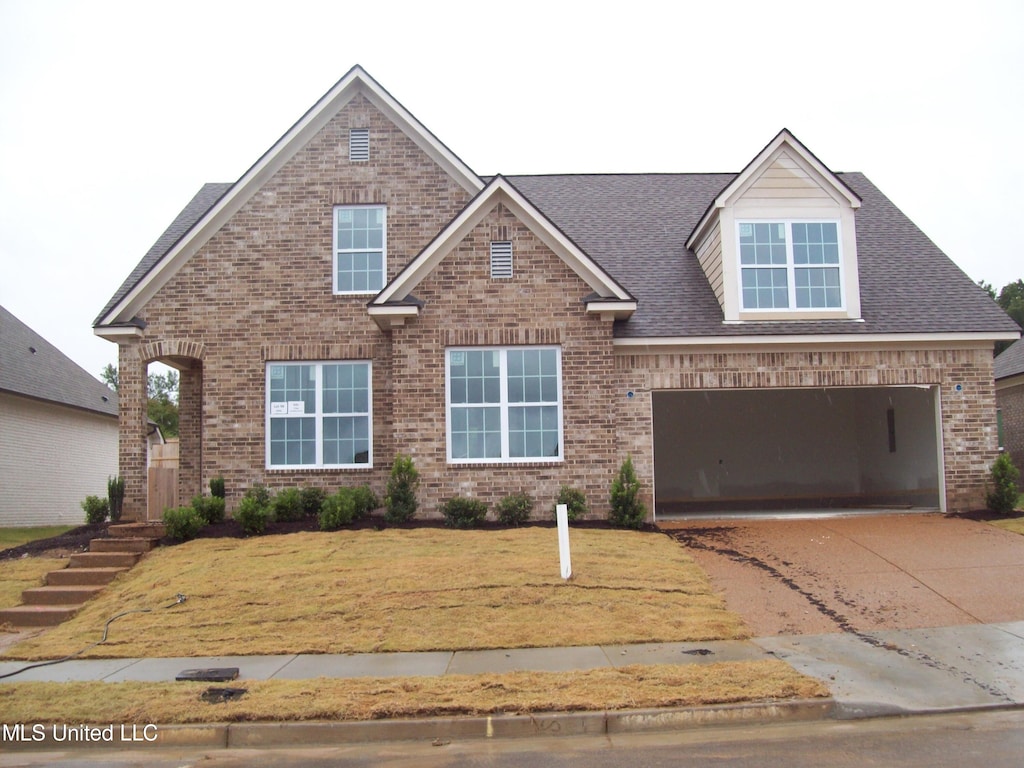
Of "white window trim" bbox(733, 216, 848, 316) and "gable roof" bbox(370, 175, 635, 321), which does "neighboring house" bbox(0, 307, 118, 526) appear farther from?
"white window trim" bbox(733, 216, 848, 316)

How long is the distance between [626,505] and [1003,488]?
6.91 meters

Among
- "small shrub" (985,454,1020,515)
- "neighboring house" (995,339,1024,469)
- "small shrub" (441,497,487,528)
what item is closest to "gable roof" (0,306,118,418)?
"small shrub" (441,497,487,528)

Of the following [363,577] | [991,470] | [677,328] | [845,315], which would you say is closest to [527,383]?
[677,328]

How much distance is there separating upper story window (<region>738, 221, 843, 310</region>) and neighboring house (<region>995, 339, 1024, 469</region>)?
43.7 ft

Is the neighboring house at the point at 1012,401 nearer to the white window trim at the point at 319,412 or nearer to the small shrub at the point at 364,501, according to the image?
the white window trim at the point at 319,412

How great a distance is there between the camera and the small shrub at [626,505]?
47.9 feet

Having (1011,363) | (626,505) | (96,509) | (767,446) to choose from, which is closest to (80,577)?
(96,509)

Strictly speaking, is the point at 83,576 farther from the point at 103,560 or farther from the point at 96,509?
the point at 96,509

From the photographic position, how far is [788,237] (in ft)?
54.7

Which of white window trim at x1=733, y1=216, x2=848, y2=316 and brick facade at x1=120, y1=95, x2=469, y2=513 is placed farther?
white window trim at x1=733, y1=216, x2=848, y2=316

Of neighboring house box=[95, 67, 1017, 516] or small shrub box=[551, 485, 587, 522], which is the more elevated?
neighboring house box=[95, 67, 1017, 516]

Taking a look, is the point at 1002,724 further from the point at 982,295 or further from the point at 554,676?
the point at 982,295

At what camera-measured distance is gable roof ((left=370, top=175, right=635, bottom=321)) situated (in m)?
15.0

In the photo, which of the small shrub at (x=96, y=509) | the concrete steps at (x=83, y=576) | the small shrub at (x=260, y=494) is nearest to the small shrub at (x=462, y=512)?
the small shrub at (x=260, y=494)
